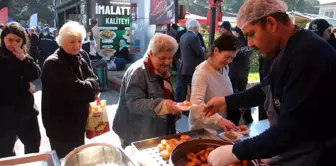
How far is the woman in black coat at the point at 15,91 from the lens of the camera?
272 cm

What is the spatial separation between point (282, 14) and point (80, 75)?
2.01 m

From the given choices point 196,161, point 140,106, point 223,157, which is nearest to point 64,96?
point 140,106

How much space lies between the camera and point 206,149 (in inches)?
68.2

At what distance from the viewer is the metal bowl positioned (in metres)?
1.62

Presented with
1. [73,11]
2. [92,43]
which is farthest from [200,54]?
[73,11]

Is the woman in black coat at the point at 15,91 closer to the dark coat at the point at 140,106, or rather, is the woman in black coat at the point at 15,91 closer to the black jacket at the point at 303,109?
the dark coat at the point at 140,106

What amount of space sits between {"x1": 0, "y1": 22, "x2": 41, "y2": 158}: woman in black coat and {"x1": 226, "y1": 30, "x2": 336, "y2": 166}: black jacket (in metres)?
2.32

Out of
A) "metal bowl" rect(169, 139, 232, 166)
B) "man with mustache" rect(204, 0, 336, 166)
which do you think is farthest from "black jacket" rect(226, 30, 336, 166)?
"metal bowl" rect(169, 139, 232, 166)

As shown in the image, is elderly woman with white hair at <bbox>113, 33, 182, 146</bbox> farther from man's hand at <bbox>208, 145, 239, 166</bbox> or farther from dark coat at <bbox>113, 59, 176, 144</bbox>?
man's hand at <bbox>208, 145, 239, 166</bbox>

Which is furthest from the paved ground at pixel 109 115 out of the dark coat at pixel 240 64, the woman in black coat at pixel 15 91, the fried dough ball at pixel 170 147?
the fried dough ball at pixel 170 147

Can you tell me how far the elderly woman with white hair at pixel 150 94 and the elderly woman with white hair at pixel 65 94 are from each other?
55 centimetres

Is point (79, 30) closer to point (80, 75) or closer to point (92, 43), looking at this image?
point (80, 75)

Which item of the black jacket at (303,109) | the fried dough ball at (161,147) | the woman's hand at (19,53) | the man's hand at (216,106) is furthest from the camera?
the woman's hand at (19,53)

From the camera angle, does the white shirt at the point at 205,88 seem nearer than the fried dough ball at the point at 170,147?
No
